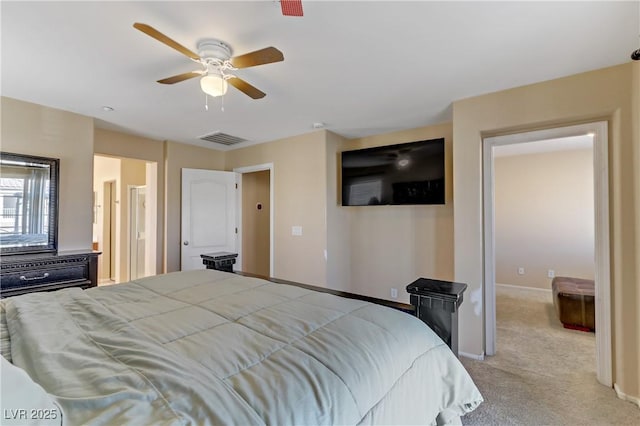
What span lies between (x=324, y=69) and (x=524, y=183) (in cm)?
408

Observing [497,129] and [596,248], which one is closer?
[596,248]

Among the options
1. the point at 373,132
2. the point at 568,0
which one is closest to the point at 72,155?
the point at 373,132

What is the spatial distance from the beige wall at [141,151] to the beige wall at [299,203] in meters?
1.43

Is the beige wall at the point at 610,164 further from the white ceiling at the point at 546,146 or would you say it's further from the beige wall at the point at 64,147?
the beige wall at the point at 64,147

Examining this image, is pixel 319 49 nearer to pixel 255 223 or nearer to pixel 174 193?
pixel 174 193

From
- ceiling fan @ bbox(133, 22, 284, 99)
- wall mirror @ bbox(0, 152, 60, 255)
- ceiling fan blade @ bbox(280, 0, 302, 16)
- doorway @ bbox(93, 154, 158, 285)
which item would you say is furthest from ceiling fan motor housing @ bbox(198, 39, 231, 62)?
doorway @ bbox(93, 154, 158, 285)

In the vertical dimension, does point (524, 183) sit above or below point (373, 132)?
below

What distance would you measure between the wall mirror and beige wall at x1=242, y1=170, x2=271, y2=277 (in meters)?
2.50

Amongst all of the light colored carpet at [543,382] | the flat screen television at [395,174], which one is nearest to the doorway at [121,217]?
the flat screen television at [395,174]

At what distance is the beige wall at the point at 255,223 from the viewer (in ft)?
16.1

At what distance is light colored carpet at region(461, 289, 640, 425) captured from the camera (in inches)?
69.9

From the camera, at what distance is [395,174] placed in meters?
3.39

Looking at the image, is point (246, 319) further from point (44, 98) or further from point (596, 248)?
point (44, 98)

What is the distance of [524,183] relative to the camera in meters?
4.43
